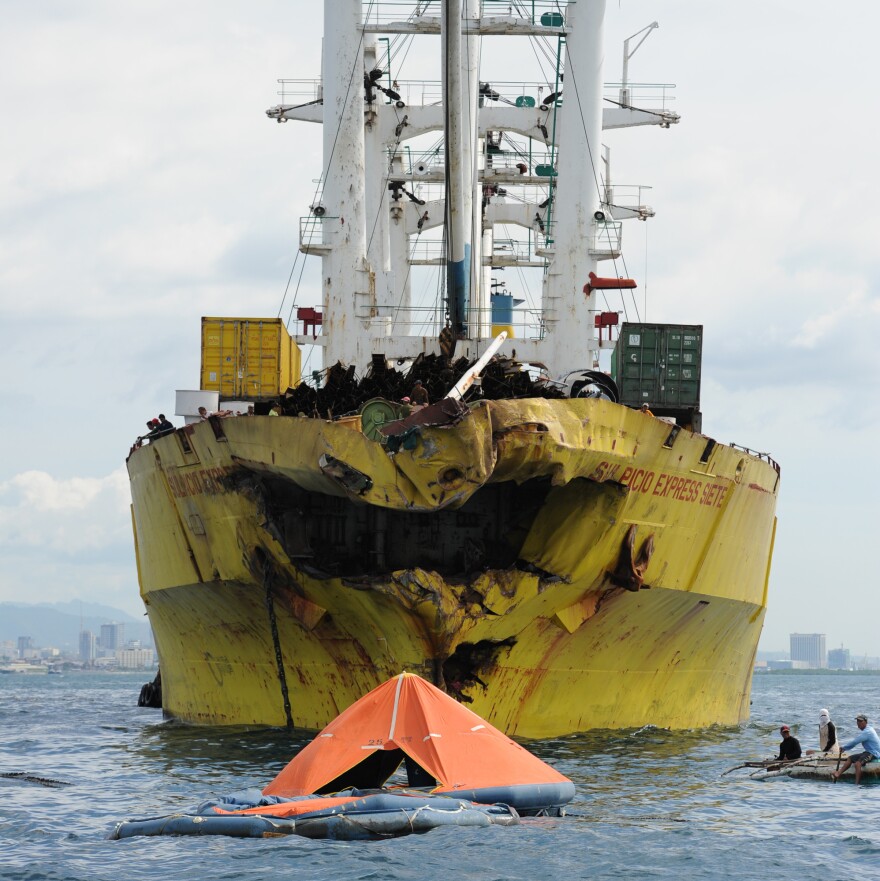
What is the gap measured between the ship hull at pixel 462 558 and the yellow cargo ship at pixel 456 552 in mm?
32

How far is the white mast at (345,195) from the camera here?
29.3m

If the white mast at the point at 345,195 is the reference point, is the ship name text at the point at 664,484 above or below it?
below

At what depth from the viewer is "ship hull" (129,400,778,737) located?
18.7 m

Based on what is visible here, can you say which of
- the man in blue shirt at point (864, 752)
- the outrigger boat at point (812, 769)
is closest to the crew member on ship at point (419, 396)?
the outrigger boat at point (812, 769)

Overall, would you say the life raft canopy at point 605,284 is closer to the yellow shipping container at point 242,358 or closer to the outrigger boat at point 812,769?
the yellow shipping container at point 242,358

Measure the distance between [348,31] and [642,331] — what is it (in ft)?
28.8

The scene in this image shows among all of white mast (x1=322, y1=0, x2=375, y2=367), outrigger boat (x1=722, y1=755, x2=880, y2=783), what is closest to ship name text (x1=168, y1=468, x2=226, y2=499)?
white mast (x1=322, y1=0, x2=375, y2=367)

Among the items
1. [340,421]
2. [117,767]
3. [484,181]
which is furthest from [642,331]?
[484,181]

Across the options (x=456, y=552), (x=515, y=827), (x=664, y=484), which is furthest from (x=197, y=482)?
(x=515, y=827)

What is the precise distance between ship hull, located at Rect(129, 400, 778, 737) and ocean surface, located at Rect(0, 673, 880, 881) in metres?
0.89

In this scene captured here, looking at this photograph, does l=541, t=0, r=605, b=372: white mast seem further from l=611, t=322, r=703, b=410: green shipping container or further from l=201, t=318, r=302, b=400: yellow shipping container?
l=201, t=318, r=302, b=400: yellow shipping container

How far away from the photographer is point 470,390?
813 inches

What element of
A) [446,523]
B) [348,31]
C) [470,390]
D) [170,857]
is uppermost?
[348,31]

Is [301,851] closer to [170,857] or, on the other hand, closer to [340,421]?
[170,857]
